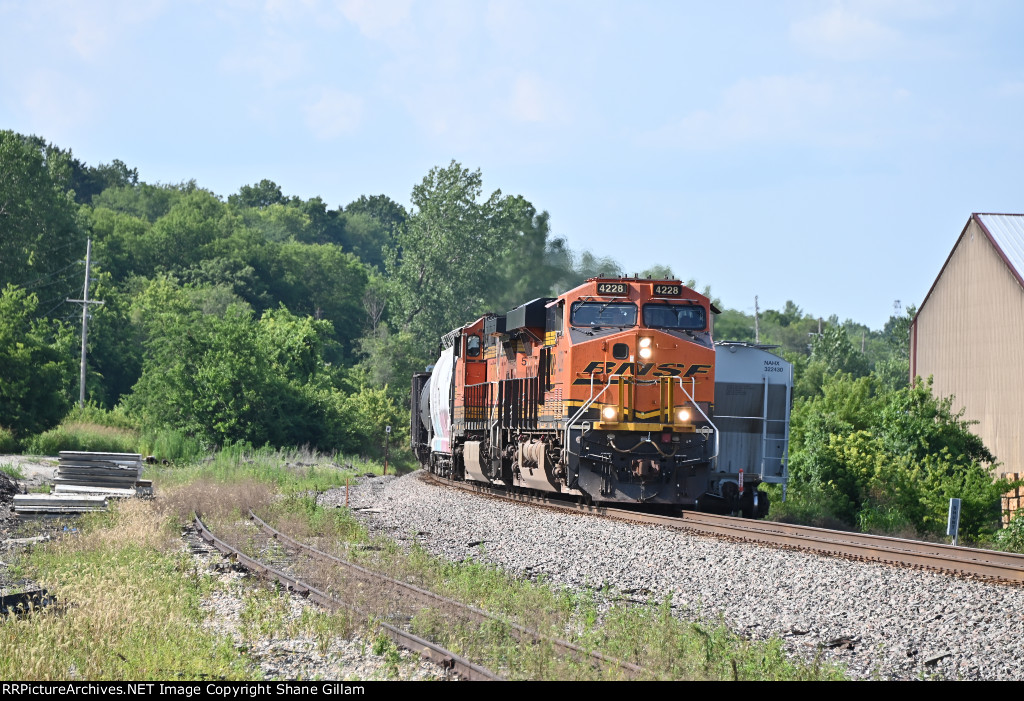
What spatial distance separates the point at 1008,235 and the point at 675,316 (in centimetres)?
1587

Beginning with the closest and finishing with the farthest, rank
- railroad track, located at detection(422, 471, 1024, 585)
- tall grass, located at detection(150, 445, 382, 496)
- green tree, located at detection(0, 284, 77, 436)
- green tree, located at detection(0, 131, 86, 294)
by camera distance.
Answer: railroad track, located at detection(422, 471, 1024, 585) → tall grass, located at detection(150, 445, 382, 496) → green tree, located at detection(0, 284, 77, 436) → green tree, located at detection(0, 131, 86, 294)

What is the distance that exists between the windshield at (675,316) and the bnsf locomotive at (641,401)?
2 centimetres

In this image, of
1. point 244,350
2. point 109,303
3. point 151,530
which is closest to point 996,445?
point 151,530

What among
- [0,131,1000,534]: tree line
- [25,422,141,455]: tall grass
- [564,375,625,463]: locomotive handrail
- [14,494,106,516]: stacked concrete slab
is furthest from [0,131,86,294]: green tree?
[564,375,625,463]: locomotive handrail

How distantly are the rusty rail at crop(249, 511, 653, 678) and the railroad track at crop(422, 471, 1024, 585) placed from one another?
17.8 feet

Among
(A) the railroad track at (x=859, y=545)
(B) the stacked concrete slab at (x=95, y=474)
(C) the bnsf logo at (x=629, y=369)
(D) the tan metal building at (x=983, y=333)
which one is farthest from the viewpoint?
(D) the tan metal building at (x=983, y=333)

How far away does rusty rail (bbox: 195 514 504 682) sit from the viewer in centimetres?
762

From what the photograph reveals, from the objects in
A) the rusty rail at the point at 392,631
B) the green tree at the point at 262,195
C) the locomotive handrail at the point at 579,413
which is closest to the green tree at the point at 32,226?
the locomotive handrail at the point at 579,413

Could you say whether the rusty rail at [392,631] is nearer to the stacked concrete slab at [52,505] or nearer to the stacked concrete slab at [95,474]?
the stacked concrete slab at [52,505]

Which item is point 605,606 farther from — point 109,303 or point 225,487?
point 109,303

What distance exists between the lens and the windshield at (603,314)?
60.7ft

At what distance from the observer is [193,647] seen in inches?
324

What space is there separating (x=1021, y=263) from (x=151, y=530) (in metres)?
23.2

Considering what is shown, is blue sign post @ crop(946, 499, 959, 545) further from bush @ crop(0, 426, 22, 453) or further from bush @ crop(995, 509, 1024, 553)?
bush @ crop(0, 426, 22, 453)
